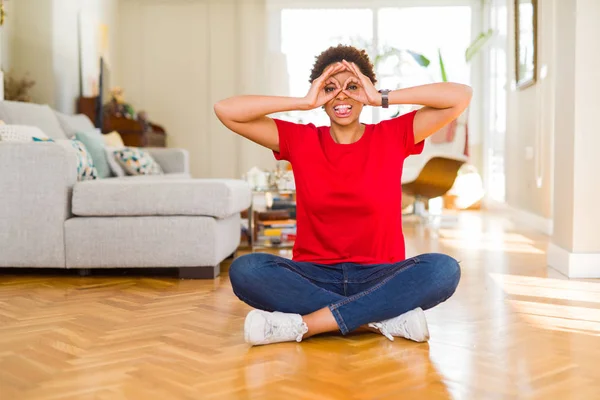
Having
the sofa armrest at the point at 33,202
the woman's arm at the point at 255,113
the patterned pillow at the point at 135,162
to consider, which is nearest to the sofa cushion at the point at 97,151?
the patterned pillow at the point at 135,162

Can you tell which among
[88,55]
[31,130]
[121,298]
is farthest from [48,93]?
[121,298]

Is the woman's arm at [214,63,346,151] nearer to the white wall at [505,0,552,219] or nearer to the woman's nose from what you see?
the woman's nose

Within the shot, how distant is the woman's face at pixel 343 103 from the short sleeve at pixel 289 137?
4.2 inches

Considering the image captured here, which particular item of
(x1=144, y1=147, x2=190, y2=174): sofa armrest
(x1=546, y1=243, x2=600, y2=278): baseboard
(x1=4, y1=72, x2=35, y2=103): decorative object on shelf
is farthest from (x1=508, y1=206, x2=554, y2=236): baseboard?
(x1=4, y1=72, x2=35, y2=103): decorative object on shelf

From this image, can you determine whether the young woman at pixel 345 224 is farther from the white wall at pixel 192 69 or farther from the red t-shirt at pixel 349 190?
the white wall at pixel 192 69

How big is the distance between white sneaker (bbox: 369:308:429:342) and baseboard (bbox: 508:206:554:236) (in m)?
3.28

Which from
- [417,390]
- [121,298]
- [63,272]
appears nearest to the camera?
[417,390]

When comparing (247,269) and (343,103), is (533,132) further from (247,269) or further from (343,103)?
(247,269)

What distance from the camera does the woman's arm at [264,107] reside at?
1.96 metres

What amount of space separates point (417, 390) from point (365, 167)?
704 millimetres

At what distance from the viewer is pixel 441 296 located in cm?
Result: 198

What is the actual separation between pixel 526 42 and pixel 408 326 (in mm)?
4320

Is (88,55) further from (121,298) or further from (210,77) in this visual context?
(121,298)

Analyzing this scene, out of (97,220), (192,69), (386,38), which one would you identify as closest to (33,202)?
(97,220)
